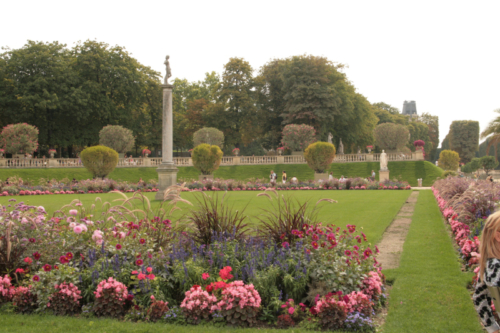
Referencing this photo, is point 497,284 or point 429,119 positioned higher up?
point 429,119

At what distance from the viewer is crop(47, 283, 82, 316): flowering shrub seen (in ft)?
13.6

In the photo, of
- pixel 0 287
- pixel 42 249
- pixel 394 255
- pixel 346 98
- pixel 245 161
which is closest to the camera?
pixel 0 287

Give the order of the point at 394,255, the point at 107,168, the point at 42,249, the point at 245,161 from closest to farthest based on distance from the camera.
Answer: the point at 42,249
the point at 394,255
the point at 107,168
the point at 245,161

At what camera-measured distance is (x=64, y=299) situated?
4.16m

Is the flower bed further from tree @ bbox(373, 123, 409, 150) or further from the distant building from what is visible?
the distant building

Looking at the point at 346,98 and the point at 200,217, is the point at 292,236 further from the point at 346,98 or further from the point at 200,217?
the point at 346,98

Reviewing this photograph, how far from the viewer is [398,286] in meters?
4.92

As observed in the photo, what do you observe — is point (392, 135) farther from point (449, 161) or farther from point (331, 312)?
point (331, 312)

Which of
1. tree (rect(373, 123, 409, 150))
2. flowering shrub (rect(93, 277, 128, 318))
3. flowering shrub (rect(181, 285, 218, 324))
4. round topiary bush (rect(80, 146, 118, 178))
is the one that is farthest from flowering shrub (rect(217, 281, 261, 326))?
tree (rect(373, 123, 409, 150))

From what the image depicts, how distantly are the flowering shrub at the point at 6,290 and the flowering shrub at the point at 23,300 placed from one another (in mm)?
108

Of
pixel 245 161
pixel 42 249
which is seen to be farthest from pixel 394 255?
pixel 245 161

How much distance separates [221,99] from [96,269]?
138ft

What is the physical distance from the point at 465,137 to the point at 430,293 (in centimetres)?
6920

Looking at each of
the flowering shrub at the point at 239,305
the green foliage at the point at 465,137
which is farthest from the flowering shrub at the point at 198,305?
the green foliage at the point at 465,137
